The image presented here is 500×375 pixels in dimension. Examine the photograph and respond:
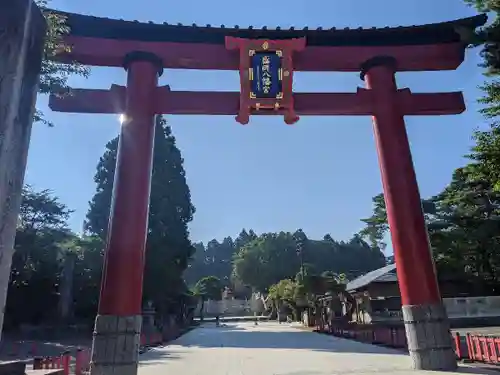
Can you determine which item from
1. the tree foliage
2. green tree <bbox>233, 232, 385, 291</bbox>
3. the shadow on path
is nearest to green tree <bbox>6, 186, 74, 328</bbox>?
the shadow on path

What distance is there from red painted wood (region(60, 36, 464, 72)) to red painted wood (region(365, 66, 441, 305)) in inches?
24.3

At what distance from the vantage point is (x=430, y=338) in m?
8.33

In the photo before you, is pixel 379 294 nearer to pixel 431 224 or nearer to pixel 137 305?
pixel 431 224

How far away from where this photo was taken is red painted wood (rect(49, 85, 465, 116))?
32.4 feet

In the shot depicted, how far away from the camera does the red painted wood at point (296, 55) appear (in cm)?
1013

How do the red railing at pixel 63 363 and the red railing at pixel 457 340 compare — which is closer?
the red railing at pixel 63 363

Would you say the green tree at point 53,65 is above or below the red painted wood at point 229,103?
below

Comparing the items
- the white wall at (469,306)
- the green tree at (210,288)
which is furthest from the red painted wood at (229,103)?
the green tree at (210,288)

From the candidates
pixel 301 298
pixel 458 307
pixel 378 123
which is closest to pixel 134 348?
pixel 378 123

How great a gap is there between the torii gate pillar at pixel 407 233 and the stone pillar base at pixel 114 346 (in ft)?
18.5

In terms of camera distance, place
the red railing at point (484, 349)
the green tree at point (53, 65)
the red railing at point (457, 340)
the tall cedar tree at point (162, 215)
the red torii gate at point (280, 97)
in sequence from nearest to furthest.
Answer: the green tree at point (53, 65) < the red torii gate at point (280, 97) < the red railing at point (484, 349) < the red railing at point (457, 340) < the tall cedar tree at point (162, 215)

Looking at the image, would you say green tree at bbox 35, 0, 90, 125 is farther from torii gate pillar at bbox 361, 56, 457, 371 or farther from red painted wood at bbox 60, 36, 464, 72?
torii gate pillar at bbox 361, 56, 457, 371

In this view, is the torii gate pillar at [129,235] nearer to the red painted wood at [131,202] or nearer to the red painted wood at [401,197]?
the red painted wood at [131,202]

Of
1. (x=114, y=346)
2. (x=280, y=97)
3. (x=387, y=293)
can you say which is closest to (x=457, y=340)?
(x=280, y=97)
